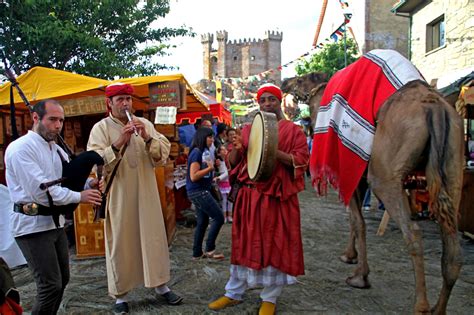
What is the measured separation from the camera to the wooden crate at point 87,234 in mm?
5367

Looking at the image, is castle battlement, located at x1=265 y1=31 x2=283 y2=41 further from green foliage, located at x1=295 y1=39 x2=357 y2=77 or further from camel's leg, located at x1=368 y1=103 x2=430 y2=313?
camel's leg, located at x1=368 y1=103 x2=430 y2=313

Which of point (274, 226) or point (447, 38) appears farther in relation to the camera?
point (447, 38)

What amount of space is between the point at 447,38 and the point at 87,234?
12.1 m

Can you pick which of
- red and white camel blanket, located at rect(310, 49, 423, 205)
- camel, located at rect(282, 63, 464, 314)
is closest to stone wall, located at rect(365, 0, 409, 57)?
red and white camel blanket, located at rect(310, 49, 423, 205)

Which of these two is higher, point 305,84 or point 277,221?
point 305,84

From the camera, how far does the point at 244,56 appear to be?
69.7m

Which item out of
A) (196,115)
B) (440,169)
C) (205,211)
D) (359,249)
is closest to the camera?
(440,169)

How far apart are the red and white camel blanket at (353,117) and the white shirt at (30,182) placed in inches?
89.6

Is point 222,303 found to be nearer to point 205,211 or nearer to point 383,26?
point 205,211

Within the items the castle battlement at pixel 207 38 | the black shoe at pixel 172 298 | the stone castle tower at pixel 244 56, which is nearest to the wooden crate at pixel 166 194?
the black shoe at pixel 172 298

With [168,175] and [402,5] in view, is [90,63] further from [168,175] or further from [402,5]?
[402,5]

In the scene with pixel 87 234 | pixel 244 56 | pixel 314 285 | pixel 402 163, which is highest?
pixel 244 56

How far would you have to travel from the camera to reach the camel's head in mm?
5609

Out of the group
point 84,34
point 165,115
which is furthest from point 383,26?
point 165,115
